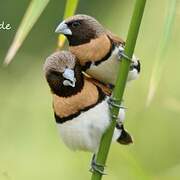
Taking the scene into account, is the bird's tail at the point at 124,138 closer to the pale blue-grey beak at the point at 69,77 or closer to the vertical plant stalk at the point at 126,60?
the pale blue-grey beak at the point at 69,77

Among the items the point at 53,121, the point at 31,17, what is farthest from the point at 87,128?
the point at 53,121

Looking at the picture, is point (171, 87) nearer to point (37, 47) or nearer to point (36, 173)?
point (36, 173)

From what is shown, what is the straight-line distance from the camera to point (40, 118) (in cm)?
330

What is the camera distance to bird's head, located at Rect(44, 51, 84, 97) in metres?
1.82

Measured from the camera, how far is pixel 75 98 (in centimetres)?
186

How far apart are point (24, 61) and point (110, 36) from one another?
1.82 meters

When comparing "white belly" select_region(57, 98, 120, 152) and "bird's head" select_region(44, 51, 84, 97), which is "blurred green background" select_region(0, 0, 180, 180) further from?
"bird's head" select_region(44, 51, 84, 97)

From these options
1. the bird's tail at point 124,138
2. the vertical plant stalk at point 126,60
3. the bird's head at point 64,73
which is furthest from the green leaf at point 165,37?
the bird's tail at point 124,138

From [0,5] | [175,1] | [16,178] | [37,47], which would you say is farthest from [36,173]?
Result: [175,1]

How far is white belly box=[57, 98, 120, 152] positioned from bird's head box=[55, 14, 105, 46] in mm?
174

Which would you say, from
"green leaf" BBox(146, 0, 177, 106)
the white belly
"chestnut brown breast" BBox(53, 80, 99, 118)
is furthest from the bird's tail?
"green leaf" BBox(146, 0, 177, 106)


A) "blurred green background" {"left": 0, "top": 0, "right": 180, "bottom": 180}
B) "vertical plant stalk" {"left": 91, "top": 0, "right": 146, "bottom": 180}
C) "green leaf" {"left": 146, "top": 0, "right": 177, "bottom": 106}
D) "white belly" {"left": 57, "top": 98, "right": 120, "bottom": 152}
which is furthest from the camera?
"blurred green background" {"left": 0, "top": 0, "right": 180, "bottom": 180}

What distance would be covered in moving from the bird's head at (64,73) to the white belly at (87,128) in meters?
0.06

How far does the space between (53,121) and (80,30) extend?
1259 millimetres
